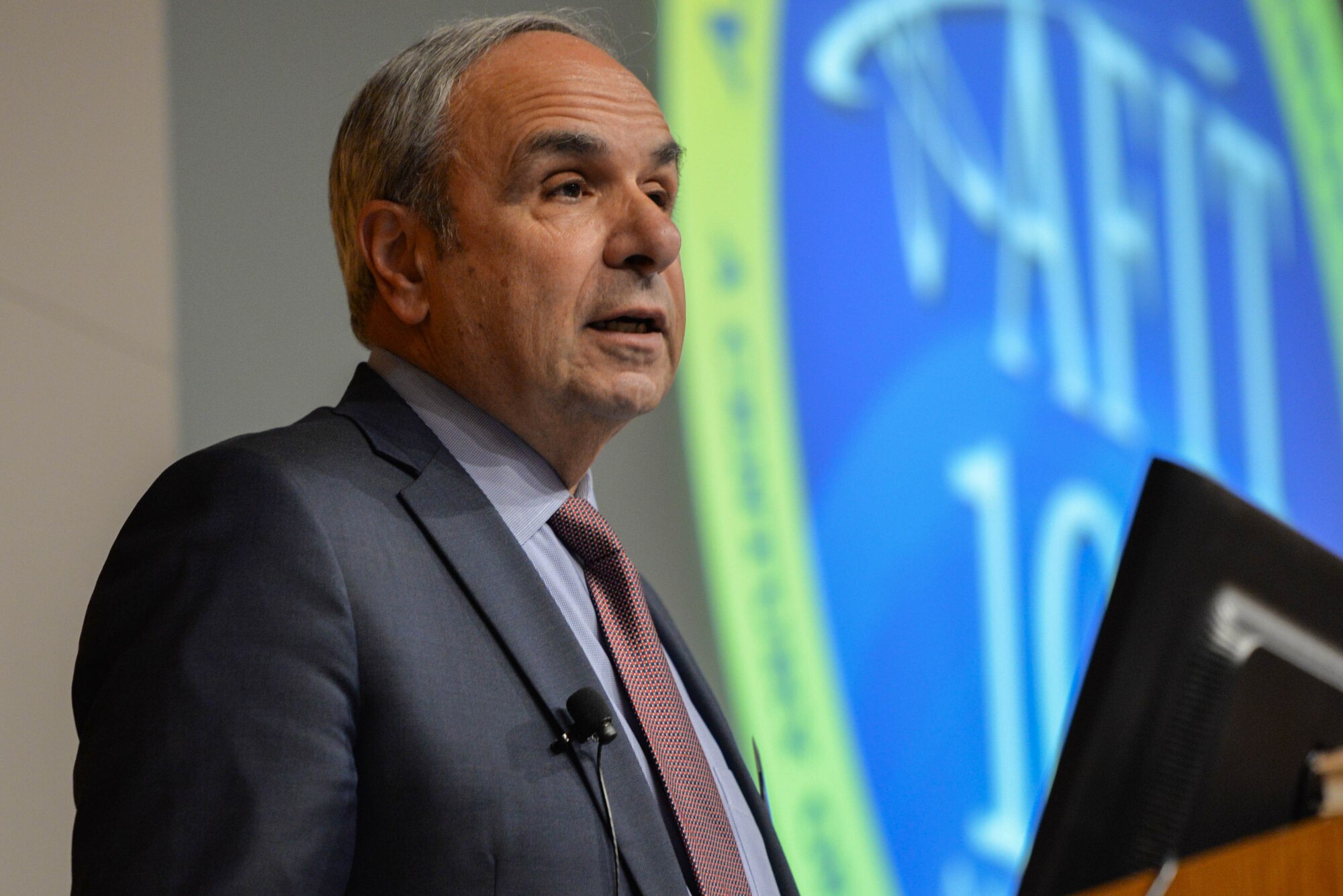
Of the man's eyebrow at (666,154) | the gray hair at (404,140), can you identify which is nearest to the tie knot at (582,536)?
the gray hair at (404,140)

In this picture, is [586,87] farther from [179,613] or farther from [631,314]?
[179,613]

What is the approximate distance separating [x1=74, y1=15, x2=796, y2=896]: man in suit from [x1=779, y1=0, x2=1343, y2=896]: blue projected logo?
3.24 feet

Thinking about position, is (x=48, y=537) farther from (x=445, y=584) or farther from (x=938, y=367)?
(x=938, y=367)

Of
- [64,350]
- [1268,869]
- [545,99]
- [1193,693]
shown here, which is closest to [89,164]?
[64,350]

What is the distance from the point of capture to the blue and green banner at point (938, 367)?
2586 millimetres

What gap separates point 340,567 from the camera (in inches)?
51.2

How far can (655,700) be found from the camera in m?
1.50

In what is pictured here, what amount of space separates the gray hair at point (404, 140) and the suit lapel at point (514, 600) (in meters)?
0.26

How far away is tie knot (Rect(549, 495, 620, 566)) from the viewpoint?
1.58 metres

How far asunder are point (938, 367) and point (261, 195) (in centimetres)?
148

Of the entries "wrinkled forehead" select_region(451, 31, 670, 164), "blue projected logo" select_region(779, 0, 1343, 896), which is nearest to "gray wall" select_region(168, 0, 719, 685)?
"wrinkled forehead" select_region(451, 31, 670, 164)

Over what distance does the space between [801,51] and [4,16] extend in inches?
60.3

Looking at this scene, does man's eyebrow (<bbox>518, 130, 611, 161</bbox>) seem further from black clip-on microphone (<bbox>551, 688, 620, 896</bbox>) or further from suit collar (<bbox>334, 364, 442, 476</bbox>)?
black clip-on microphone (<bbox>551, 688, 620, 896</bbox>)

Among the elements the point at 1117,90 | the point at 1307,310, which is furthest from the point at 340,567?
the point at 1307,310
